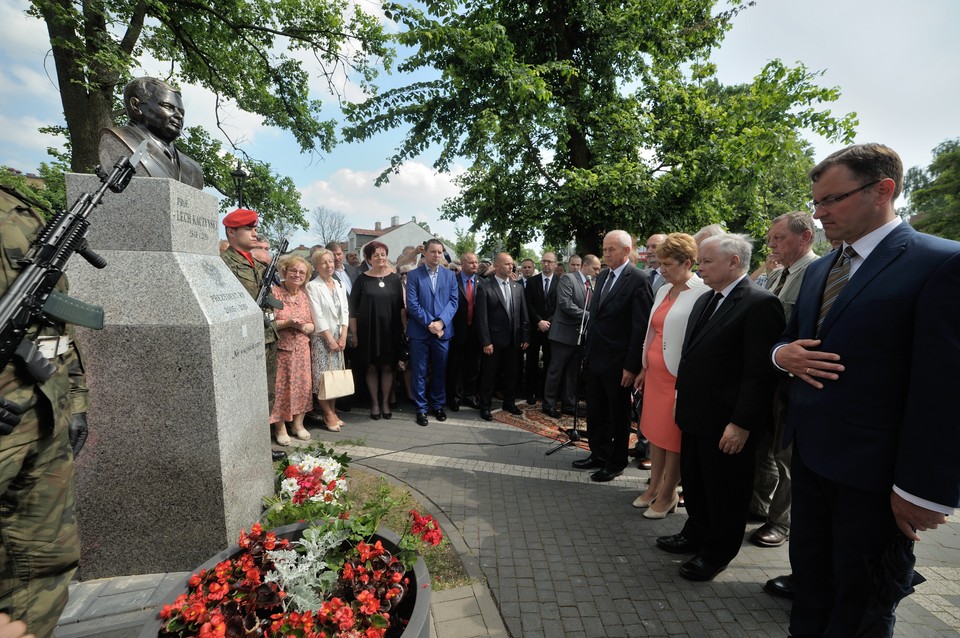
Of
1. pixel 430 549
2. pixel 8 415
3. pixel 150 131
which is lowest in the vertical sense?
pixel 430 549

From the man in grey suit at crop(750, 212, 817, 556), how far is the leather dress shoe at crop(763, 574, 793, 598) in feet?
1.95

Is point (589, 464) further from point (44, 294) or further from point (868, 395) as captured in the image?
point (44, 294)

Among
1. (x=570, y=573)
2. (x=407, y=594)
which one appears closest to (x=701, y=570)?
(x=570, y=573)

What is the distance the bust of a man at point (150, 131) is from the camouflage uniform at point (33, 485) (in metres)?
0.85

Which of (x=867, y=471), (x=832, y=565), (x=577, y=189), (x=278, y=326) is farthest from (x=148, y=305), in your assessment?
(x=577, y=189)

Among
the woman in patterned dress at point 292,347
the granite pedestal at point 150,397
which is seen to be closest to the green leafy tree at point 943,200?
the woman in patterned dress at point 292,347

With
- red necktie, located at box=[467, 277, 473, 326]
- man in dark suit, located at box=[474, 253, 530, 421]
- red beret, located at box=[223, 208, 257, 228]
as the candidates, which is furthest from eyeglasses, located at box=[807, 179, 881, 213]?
red necktie, located at box=[467, 277, 473, 326]

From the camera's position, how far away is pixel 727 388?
2820 millimetres

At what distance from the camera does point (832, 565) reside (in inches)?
83.4

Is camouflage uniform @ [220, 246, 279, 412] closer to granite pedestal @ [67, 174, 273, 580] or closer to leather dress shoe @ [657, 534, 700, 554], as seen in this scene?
granite pedestal @ [67, 174, 273, 580]

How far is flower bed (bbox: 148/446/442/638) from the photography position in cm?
158

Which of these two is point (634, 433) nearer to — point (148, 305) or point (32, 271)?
point (148, 305)

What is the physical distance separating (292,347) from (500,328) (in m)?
3.05

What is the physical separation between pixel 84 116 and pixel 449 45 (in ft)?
24.8
